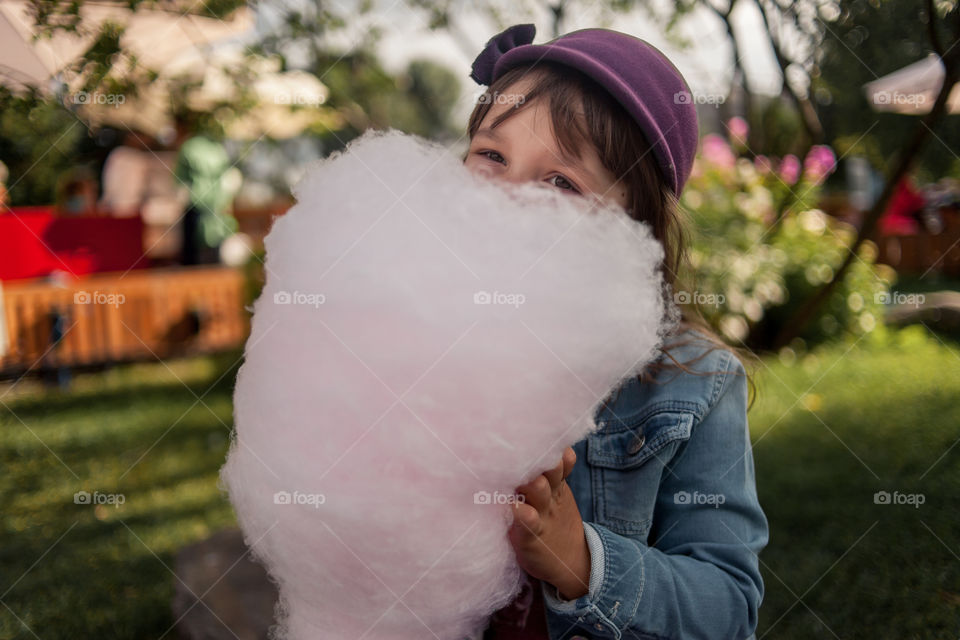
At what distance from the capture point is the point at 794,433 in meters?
3.14

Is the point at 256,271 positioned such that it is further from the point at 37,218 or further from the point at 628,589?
the point at 628,589

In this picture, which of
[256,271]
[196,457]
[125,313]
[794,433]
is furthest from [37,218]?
[794,433]

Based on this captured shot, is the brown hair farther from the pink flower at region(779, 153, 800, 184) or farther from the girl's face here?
the pink flower at region(779, 153, 800, 184)

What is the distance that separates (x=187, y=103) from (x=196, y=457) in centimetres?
172

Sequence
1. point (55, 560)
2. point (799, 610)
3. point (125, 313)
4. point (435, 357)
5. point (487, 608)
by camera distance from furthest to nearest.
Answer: point (125, 313) < point (55, 560) < point (799, 610) < point (487, 608) < point (435, 357)

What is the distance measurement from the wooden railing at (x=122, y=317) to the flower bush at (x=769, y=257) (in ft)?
10.1

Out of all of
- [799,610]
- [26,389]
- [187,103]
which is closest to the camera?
[799,610]

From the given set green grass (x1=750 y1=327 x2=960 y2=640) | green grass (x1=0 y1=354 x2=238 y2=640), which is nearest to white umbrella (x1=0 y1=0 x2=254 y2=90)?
green grass (x1=0 y1=354 x2=238 y2=640)

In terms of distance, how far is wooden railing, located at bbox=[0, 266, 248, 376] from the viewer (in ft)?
14.6

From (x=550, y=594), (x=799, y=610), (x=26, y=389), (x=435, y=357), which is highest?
(x=435, y=357)

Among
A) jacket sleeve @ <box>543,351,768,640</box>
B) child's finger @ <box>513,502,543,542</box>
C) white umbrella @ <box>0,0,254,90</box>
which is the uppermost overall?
white umbrella @ <box>0,0,254,90</box>

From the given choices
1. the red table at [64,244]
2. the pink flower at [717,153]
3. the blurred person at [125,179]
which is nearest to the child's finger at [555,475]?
the pink flower at [717,153]

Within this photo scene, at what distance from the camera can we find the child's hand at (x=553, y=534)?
894mm

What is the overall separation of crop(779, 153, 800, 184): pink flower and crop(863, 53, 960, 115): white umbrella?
2.03 metres
